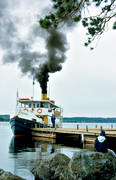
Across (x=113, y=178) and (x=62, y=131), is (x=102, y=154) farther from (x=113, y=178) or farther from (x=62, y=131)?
(x=62, y=131)

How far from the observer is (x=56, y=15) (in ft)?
29.7

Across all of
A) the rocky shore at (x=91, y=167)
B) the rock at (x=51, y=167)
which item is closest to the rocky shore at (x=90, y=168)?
the rocky shore at (x=91, y=167)

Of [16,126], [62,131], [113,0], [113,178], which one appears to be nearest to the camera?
[113,0]

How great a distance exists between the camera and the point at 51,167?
35.4 ft

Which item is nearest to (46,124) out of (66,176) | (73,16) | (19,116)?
(19,116)

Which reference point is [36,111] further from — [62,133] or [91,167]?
[91,167]

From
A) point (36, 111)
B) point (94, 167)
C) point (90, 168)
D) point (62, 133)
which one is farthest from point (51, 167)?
point (36, 111)

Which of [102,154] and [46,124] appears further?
[46,124]

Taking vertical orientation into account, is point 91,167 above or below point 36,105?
below

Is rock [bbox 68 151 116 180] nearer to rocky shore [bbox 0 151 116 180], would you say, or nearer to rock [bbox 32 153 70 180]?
rocky shore [bbox 0 151 116 180]

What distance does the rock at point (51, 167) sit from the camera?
34.6 feet

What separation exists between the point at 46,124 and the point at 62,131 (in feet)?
19.7

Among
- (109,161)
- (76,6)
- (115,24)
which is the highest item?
(76,6)

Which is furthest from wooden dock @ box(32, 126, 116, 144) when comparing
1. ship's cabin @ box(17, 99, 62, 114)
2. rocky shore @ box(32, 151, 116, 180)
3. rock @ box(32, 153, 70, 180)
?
rocky shore @ box(32, 151, 116, 180)
